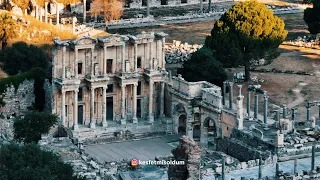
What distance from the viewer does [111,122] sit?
273 feet

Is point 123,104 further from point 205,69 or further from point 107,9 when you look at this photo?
point 107,9

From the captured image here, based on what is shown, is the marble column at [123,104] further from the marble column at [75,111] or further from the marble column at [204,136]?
the marble column at [204,136]

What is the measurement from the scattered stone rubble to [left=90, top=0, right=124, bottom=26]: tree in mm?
12955

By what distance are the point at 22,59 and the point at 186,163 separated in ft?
142

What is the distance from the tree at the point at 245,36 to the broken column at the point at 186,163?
44.4 m

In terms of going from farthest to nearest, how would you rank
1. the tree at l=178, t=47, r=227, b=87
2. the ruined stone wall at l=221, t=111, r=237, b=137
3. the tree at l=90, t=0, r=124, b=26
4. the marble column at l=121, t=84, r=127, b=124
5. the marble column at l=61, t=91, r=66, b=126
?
the tree at l=90, t=0, r=124, b=26
the tree at l=178, t=47, r=227, b=87
the marble column at l=121, t=84, r=127, b=124
the marble column at l=61, t=91, r=66, b=126
the ruined stone wall at l=221, t=111, r=237, b=137

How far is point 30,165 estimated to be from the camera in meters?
63.1

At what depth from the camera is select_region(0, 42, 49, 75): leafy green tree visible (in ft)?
294

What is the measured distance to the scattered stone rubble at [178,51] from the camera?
102 metres

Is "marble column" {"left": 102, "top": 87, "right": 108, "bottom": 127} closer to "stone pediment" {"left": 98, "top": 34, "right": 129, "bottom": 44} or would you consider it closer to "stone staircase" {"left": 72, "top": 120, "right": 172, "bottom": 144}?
"stone staircase" {"left": 72, "top": 120, "right": 172, "bottom": 144}

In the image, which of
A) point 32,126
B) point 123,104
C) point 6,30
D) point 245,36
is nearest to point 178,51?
point 245,36

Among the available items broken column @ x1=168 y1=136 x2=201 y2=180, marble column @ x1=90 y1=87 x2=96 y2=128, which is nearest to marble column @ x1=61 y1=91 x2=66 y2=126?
marble column @ x1=90 y1=87 x2=96 y2=128

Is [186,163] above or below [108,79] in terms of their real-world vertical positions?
above

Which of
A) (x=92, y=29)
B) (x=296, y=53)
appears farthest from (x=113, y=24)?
(x=296, y=53)
